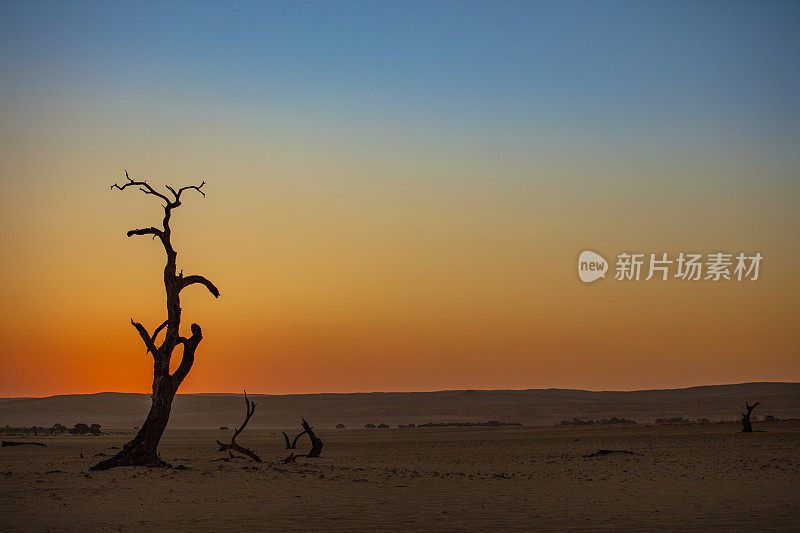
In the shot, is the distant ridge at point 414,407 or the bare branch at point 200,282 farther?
the distant ridge at point 414,407

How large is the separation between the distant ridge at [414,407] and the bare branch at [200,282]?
78148mm

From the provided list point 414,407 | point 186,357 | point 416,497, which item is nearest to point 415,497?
point 416,497

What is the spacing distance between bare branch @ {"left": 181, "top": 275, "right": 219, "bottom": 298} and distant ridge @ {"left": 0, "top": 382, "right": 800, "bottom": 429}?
7815cm

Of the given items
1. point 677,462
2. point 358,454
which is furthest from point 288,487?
point 358,454

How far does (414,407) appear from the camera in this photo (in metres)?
136

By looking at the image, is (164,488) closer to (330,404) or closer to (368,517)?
(368,517)

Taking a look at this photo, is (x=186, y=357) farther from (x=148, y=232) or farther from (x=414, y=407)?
(x=414, y=407)

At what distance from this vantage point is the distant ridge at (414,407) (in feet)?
369

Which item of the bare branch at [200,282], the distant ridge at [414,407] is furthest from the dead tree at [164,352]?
the distant ridge at [414,407]

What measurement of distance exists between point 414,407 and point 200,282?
115140 millimetres

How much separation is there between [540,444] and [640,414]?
70.7m

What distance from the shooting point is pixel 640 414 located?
11244 centimetres

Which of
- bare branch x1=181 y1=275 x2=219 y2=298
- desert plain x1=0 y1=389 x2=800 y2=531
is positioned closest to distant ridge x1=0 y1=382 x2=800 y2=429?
desert plain x1=0 y1=389 x2=800 y2=531

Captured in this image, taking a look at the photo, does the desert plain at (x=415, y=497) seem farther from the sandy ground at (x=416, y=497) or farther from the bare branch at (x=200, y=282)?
the bare branch at (x=200, y=282)
